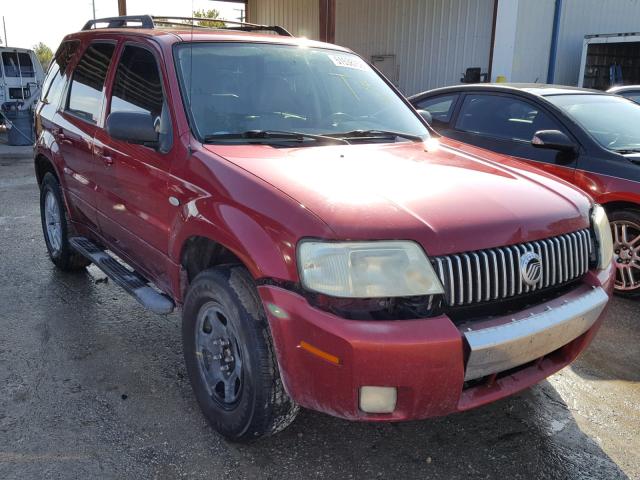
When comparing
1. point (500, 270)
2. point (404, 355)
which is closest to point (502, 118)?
point (500, 270)

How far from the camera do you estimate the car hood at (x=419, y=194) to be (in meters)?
2.20

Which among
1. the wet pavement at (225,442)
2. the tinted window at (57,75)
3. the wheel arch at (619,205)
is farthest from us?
the tinted window at (57,75)

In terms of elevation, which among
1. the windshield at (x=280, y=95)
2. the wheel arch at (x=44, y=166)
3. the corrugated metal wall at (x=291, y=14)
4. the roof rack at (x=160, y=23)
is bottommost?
the wheel arch at (x=44, y=166)

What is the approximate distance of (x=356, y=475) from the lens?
2.50 meters

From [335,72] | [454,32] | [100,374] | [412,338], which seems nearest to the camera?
[412,338]

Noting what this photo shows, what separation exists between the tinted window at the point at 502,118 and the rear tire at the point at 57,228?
3722mm

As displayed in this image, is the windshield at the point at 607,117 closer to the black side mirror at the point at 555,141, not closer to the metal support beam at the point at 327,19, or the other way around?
the black side mirror at the point at 555,141

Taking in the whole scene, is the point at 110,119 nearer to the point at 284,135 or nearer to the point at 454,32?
the point at 284,135

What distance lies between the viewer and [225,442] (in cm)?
271

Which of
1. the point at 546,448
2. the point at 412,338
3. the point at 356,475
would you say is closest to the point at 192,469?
the point at 356,475

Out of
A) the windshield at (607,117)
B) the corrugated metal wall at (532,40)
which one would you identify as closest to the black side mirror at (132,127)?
the windshield at (607,117)

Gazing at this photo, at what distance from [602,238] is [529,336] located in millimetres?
906

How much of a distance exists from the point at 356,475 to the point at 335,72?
7.93 ft

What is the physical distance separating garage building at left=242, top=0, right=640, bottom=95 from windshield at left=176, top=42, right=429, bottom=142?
28.5 feet
